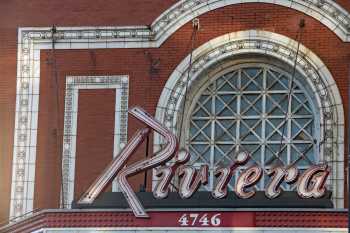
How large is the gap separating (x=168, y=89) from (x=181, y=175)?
372cm

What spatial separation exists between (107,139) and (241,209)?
5.05 metres

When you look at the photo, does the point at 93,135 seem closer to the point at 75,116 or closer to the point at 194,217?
the point at 75,116

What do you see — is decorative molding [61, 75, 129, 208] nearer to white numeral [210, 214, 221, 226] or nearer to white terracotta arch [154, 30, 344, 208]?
white terracotta arch [154, 30, 344, 208]

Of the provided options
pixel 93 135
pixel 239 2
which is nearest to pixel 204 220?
Result: pixel 93 135

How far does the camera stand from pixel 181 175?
2397 cm

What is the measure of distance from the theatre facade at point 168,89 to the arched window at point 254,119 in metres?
0.03

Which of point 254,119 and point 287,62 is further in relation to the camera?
point 254,119

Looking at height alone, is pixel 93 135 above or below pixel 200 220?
above

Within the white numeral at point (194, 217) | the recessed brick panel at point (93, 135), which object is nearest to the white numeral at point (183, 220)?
the white numeral at point (194, 217)

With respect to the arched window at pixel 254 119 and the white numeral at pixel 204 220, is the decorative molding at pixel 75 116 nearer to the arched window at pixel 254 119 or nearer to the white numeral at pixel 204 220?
the arched window at pixel 254 119

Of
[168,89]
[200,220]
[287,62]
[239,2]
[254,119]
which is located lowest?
[200,220]

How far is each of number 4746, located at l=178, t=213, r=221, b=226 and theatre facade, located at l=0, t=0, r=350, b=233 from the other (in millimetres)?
2456

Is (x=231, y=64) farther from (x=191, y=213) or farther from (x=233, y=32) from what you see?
(x=191, y=213)

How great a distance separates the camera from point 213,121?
27.2 m
